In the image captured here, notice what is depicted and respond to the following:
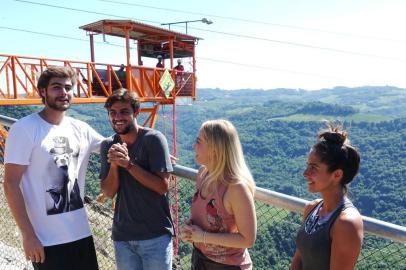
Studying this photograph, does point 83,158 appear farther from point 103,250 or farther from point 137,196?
point 103,250

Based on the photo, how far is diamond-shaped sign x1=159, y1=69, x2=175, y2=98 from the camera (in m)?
15.3

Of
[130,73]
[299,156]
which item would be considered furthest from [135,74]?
[299,156]

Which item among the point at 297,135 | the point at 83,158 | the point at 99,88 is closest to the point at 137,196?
the point at 83,158

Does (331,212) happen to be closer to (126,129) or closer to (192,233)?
(192,233)

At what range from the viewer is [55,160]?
2734 mm

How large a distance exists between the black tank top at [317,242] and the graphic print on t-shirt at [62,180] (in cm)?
158

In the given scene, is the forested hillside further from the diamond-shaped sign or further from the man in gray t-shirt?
the diamond-shaped sign

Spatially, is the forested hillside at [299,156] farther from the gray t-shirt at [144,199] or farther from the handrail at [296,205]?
the gray t-shirt at [144,199]

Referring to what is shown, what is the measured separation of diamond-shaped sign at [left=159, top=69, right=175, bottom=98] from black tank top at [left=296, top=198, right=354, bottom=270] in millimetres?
13377

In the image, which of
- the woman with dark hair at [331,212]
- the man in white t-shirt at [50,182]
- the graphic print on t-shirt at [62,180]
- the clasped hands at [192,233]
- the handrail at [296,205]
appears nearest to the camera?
the woman with dark hair at [331,212]

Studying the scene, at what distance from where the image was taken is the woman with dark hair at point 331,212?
1.96m

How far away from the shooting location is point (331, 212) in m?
2.13

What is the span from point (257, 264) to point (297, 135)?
17711 centimetres

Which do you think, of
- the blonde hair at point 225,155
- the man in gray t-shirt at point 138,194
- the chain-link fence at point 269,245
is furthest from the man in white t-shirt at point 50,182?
the blonde hair at point 225,155
